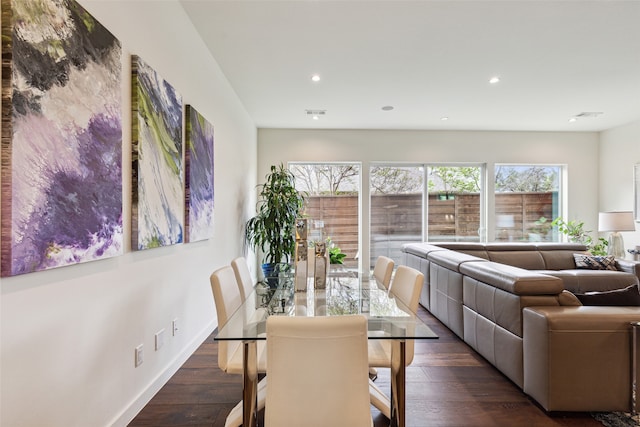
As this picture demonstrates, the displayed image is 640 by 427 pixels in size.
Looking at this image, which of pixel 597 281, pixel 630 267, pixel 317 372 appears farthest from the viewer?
pixel 630 267

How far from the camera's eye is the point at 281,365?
119cm

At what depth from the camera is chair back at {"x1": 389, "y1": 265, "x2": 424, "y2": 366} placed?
73.5 inches

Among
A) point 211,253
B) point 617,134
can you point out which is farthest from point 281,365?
point 617,134

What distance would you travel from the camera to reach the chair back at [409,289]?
73.5 inches

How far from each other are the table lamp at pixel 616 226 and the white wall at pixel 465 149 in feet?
3.83

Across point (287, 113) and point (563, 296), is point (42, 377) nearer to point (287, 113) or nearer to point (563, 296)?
point (563, 296)

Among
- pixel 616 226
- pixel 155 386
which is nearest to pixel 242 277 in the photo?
pixel 155 386

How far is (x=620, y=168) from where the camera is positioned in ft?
18.8

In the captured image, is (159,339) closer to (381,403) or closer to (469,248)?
(381,403)

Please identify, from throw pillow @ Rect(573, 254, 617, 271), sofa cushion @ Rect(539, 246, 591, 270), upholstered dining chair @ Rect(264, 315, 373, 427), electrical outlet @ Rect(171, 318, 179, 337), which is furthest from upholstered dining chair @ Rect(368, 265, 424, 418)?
throw pillow @ Rect(573, 254, 617, 271)

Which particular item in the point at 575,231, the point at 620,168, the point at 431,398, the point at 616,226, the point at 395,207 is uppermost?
the point at 620,168

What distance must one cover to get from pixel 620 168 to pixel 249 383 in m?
6.96

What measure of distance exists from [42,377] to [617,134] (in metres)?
7.84

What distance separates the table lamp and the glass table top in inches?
172
